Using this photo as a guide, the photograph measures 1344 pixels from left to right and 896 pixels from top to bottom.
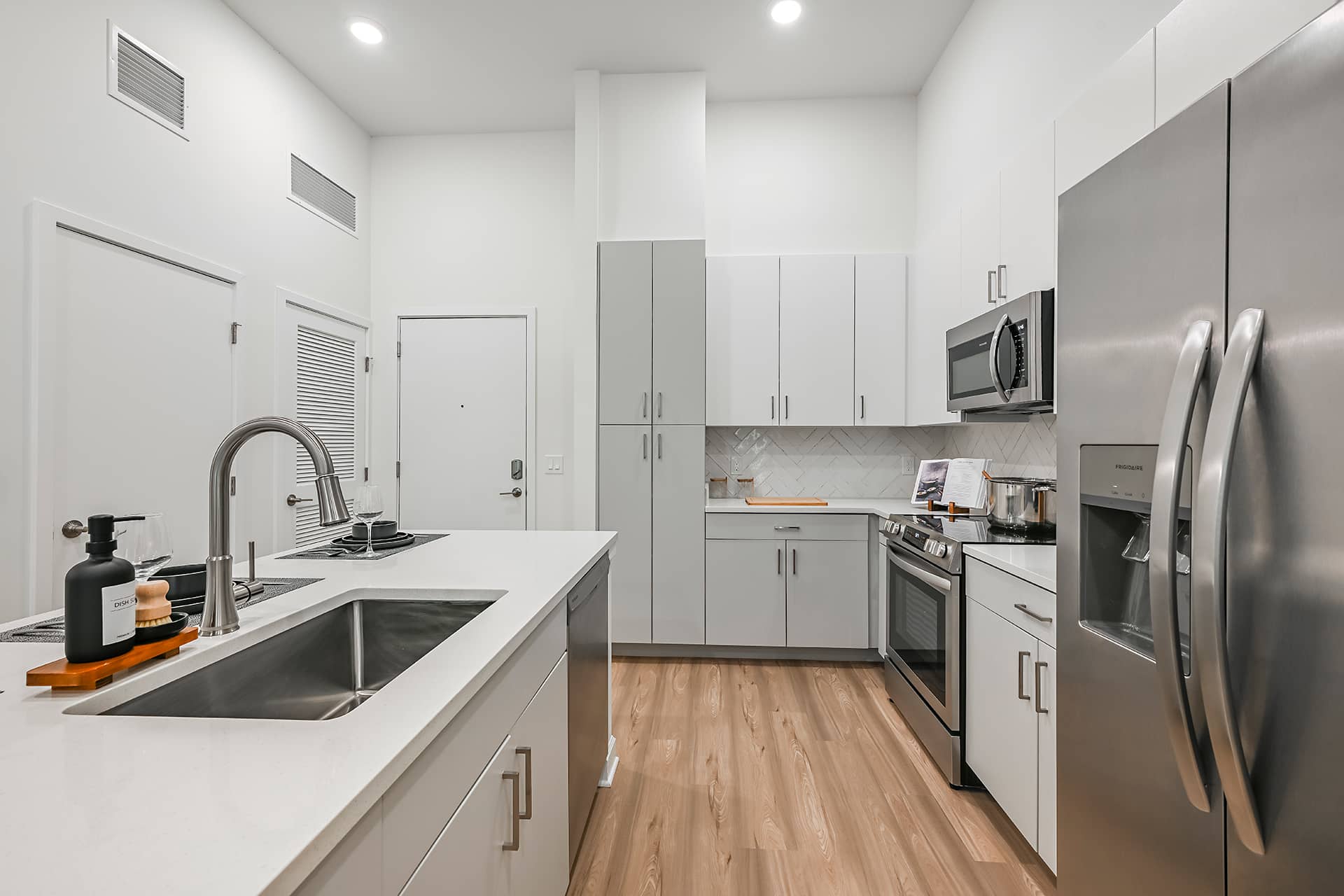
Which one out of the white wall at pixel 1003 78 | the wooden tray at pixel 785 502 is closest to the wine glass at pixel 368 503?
the wooden tray at pixel 785 502

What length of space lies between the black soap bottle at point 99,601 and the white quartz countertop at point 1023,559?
6.29 ft

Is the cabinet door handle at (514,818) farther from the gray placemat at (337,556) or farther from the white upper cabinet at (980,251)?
the white upper cabinet at (980,251)

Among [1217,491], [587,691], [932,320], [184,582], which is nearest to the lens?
[1217,491]

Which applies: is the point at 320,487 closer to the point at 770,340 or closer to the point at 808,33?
the point at 770,340

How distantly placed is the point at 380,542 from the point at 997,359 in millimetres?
2156

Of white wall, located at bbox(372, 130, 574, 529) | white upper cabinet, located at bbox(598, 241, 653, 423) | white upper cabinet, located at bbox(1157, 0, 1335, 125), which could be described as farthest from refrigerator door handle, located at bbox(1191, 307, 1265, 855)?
white wall, located at bbox(372, 130, 574, 529)

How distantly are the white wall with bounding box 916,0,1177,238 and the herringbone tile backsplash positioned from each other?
1270 millimetres

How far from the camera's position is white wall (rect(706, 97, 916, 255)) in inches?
158

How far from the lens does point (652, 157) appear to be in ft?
12.3

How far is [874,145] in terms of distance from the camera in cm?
403

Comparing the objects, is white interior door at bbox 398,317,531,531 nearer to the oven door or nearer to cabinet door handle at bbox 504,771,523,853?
the oven door

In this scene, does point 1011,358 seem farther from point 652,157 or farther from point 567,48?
point 567,48

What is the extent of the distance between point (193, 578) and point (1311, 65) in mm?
1961

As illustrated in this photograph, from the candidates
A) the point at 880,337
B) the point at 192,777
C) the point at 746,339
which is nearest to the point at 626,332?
the point at 746,339
